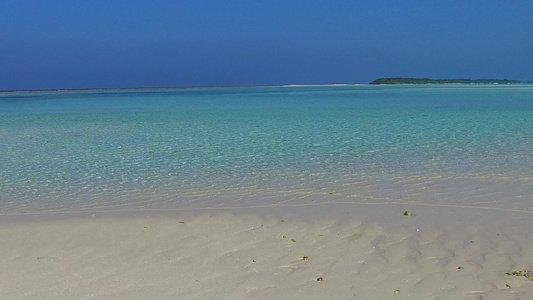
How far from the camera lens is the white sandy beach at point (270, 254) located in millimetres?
4535

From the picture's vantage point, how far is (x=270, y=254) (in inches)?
215

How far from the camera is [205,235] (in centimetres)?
630

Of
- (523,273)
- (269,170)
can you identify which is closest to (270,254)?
Result: (523,273)

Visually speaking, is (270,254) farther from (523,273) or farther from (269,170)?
(269,170)

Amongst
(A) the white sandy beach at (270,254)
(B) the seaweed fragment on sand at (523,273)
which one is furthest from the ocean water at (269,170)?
(B) the seaweed fragment on sand at (523,273)

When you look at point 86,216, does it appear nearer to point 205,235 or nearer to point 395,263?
point 205,235

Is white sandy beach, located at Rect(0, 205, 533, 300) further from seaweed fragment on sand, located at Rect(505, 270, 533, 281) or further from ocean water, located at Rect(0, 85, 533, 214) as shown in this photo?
ocean water, located at Rect(0, 85, 533, 214)

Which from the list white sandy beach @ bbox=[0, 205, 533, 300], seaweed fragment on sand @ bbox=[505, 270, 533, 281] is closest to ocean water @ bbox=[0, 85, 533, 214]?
white sandy beach @ bbox=[0, 205, 533, 300]

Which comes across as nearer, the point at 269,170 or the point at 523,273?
the point at 523,273

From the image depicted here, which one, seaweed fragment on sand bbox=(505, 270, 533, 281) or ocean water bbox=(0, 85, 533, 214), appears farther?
ocean water bbox=(0, 85, 533, 214)

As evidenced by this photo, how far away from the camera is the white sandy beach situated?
14.9 feet

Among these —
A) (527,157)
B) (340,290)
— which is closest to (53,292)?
(340,290)

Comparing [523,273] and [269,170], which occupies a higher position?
[523,273]

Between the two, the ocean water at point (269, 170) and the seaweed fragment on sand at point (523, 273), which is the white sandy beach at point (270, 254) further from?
the ocean water at point (269, 170)
